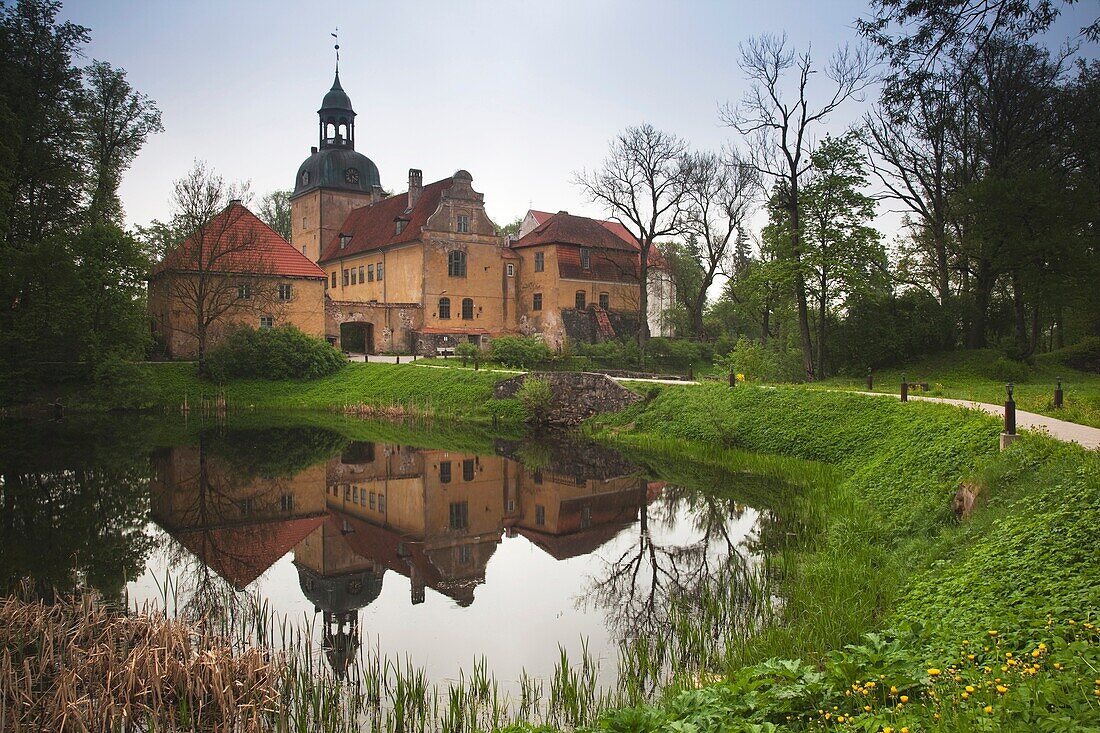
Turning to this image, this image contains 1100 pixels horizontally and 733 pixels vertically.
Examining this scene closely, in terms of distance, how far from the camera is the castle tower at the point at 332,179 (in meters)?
51.8

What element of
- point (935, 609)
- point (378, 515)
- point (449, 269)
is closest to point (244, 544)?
point (378, 515)

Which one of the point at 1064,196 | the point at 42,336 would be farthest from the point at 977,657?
the point at 42,336

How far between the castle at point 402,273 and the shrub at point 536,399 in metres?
14.2

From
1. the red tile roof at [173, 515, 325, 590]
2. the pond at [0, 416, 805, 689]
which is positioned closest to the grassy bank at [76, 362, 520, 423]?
the pond at [0, 416, 805, 689]

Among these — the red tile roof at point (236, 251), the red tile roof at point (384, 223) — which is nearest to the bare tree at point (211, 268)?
the red tile roof at point (236, 251)

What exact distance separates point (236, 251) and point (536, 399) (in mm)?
18315

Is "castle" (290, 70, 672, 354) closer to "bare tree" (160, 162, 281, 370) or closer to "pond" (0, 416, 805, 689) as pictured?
"bare tree" (160, 162, 281, 370)

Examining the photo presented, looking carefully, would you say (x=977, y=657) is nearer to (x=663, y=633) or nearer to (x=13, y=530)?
(x=663, y=633)

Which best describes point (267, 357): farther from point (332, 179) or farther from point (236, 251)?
point (332, 179)

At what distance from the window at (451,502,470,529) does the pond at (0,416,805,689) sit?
6cm

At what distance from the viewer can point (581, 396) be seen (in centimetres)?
2759

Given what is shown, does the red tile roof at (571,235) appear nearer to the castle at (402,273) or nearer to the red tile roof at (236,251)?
the castle at (402,273)

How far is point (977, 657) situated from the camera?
213 inches

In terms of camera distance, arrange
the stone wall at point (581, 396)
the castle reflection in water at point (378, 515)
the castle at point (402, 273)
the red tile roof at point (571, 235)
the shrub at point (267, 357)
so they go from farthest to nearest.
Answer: the red tile roof at point (571, 235) → the castle at point (402, 273) → the shrub at point (267, 357) → the stone wall at point (581, 396) → the castle reflection in water at point (378, 515)
